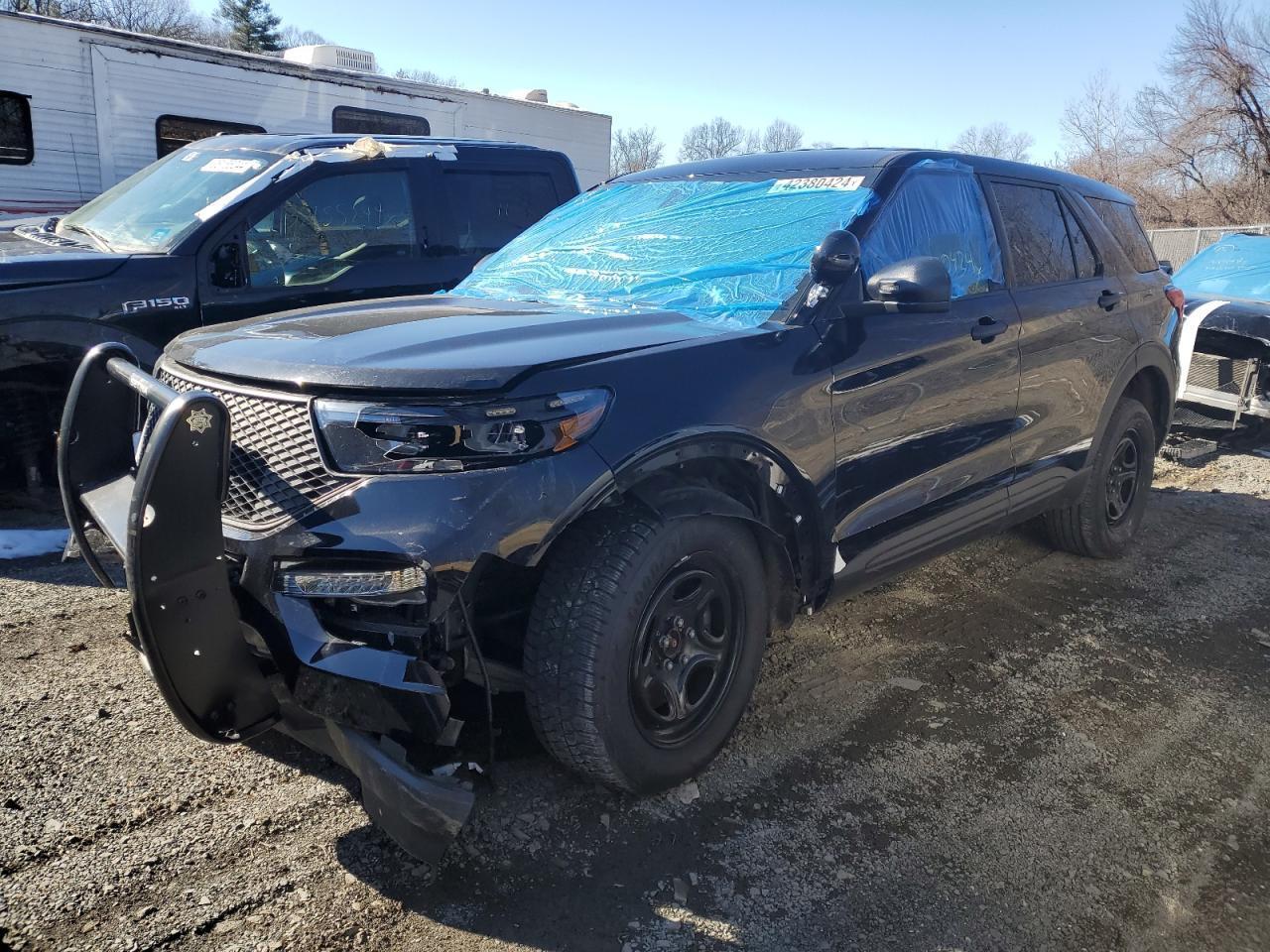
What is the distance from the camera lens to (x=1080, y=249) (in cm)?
468

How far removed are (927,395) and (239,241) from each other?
153 inches

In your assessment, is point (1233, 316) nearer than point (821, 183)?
No

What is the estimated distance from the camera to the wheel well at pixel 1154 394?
5168 millimetres

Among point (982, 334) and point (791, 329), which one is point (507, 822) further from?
point (982, 334)

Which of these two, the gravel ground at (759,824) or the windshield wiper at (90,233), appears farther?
the windshield wiper at (90,233)

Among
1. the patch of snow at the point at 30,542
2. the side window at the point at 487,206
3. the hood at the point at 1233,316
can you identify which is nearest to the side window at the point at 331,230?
the side window at the point at 487,206

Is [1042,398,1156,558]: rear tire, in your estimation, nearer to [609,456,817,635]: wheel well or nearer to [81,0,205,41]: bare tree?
[609,456,817,635]: wheel well

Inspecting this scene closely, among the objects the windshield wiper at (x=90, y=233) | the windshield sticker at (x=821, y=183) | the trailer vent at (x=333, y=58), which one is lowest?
the windshield wiper at (x=90, y=233)

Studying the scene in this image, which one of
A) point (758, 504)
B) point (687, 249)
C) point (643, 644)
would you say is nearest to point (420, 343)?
point (643, 644)

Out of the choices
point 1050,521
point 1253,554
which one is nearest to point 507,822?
point 1050,521

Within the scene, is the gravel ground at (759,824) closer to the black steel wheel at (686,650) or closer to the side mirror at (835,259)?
the black steel wheel at (686,650)

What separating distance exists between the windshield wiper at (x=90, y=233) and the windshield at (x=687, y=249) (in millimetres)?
2658

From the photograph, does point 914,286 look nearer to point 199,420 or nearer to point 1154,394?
point 199,420

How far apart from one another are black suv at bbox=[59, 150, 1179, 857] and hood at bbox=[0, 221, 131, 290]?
87.7 inches
